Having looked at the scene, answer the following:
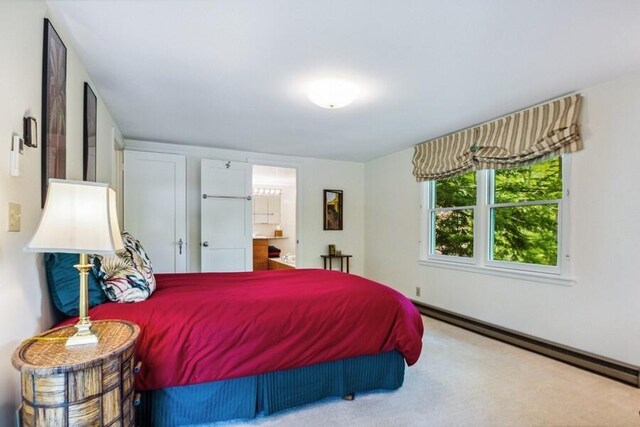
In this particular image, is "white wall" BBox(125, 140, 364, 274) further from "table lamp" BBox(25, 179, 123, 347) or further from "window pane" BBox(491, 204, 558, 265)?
"table lamp" BBox(25, 179, 123, 347)

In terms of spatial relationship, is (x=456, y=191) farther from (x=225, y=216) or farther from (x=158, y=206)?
(x=158, y=206)

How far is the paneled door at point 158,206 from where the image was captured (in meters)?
4.11

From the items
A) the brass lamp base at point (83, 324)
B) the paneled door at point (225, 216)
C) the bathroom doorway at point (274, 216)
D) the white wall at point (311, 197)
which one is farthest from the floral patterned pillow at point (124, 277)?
the bathroom doorway at point (274, 216)

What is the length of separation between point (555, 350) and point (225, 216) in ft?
13.2

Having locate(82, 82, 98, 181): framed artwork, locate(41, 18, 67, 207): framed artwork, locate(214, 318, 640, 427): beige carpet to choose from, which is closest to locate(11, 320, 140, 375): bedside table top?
locate(41, 18, 67, 207): framed artwork

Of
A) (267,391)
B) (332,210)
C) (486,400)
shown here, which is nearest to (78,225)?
(267,391)

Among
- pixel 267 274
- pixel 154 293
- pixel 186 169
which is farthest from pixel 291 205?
pixel 154 293

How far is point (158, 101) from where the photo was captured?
117 inches

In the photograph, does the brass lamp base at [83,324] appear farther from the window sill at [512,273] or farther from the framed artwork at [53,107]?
the window sill at [512,273]

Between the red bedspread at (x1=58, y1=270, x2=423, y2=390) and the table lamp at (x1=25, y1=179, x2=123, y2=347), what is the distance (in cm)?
46

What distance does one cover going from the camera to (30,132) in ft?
4.66

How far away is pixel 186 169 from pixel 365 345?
11.8ft

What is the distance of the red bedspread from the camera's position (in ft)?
5.63

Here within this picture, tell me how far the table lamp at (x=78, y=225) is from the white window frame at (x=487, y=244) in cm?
337
